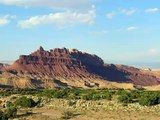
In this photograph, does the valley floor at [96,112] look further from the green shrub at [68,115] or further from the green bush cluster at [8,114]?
the green bush cluster at [8,114]

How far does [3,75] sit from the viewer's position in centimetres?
16800

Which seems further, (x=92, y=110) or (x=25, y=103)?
(x=25, y=103)

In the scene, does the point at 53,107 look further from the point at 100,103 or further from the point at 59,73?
the point at 59,73

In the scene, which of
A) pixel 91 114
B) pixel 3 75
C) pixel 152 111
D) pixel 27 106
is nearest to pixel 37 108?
pixel 27 106

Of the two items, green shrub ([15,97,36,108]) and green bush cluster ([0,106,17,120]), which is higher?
green shrub ([15,97,36,108])

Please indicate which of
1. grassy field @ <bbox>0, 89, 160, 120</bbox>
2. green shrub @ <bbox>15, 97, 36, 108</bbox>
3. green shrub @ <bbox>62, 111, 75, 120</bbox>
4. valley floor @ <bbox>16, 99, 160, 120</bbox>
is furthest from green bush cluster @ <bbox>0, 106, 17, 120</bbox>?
green shrub @ <bbox>15, 97, 36, 108</bbox>

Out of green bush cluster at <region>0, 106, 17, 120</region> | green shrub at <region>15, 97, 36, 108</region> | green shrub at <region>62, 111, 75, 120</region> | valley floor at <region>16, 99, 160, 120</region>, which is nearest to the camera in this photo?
valley floor at <region>16, 99, 160, 120</region>

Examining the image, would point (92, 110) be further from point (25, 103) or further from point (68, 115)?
point (25, 103)

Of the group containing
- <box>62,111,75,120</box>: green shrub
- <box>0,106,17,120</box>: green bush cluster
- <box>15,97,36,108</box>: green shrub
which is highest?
<box>15,97,36,108</box>: green shrub

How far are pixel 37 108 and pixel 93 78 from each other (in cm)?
13666

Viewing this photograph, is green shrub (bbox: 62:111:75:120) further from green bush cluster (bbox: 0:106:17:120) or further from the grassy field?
green bush cluster (bbox: 0:106:17:120)

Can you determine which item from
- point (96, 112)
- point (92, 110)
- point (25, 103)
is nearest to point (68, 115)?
point (96, 112)

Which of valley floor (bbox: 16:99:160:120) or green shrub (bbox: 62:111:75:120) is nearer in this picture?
valley floor (bbox: 16:99:160:120)

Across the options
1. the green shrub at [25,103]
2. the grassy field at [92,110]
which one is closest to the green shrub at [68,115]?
the grassy field at [92,110]
